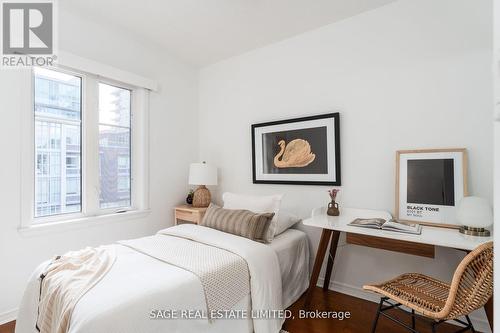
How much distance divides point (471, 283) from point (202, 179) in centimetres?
253

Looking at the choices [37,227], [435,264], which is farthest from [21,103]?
[435,264]

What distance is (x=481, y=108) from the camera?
6.13 ft

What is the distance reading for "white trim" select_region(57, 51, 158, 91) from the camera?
7.60 feet

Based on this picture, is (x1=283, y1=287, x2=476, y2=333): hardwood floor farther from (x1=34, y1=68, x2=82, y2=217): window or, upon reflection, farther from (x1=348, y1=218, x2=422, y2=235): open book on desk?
(x1=34, y1=68, x2=82, y2=217): window

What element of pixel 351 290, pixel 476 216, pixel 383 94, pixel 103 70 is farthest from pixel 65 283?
pixel 383 94

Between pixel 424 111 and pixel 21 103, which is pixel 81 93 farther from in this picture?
pixel 424 111

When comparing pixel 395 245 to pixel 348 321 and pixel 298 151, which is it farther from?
pixel 298 151

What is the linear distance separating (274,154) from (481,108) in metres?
1.81

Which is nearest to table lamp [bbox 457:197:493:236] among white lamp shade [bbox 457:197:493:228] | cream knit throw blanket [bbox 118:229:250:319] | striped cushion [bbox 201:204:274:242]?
white lamp shade [bbox 457:197:493:228]

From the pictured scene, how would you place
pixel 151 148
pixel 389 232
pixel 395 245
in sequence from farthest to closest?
pixel 151 148 → pixel 395 245 → pixel 389 232

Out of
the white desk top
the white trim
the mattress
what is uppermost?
the white trim

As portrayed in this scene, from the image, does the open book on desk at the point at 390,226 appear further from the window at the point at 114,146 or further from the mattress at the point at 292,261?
the window at the point at 114,146

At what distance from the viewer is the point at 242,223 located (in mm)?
2271

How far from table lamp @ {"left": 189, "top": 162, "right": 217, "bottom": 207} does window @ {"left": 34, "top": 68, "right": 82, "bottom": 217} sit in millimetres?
1190
